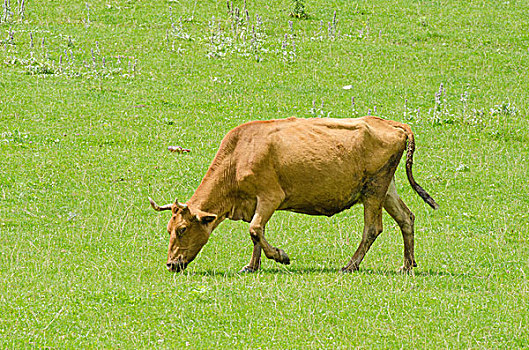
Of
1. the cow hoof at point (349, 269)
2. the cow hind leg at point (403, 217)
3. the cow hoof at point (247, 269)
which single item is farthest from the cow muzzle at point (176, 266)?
the cow hind leg at point (403, 217)

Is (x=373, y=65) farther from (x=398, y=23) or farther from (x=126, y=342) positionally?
(x=126, y=342)

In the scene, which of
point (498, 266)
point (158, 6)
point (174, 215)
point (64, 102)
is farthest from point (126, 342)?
point (158, 6)

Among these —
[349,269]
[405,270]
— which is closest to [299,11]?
[405,270]

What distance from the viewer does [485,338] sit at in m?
9.78

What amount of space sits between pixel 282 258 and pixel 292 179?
1264 millimetres

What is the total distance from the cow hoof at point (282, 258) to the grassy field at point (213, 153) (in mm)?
198

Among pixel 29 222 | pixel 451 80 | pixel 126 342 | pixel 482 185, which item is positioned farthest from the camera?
pixel 451 80

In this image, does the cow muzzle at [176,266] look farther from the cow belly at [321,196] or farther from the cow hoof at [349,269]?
the cow hoof at [349,269]

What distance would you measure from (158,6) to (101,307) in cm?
2286

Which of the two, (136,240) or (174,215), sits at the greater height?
(174,215)

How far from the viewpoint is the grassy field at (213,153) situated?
10.2m

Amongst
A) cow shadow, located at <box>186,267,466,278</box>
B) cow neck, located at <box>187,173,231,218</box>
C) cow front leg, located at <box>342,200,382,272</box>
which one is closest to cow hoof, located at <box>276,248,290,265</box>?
cow shadow, located at <box>186,267,466,278</box>

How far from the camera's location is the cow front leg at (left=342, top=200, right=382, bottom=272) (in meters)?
13.2

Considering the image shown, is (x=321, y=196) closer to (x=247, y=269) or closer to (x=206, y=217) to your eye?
(x=247, y=269)
